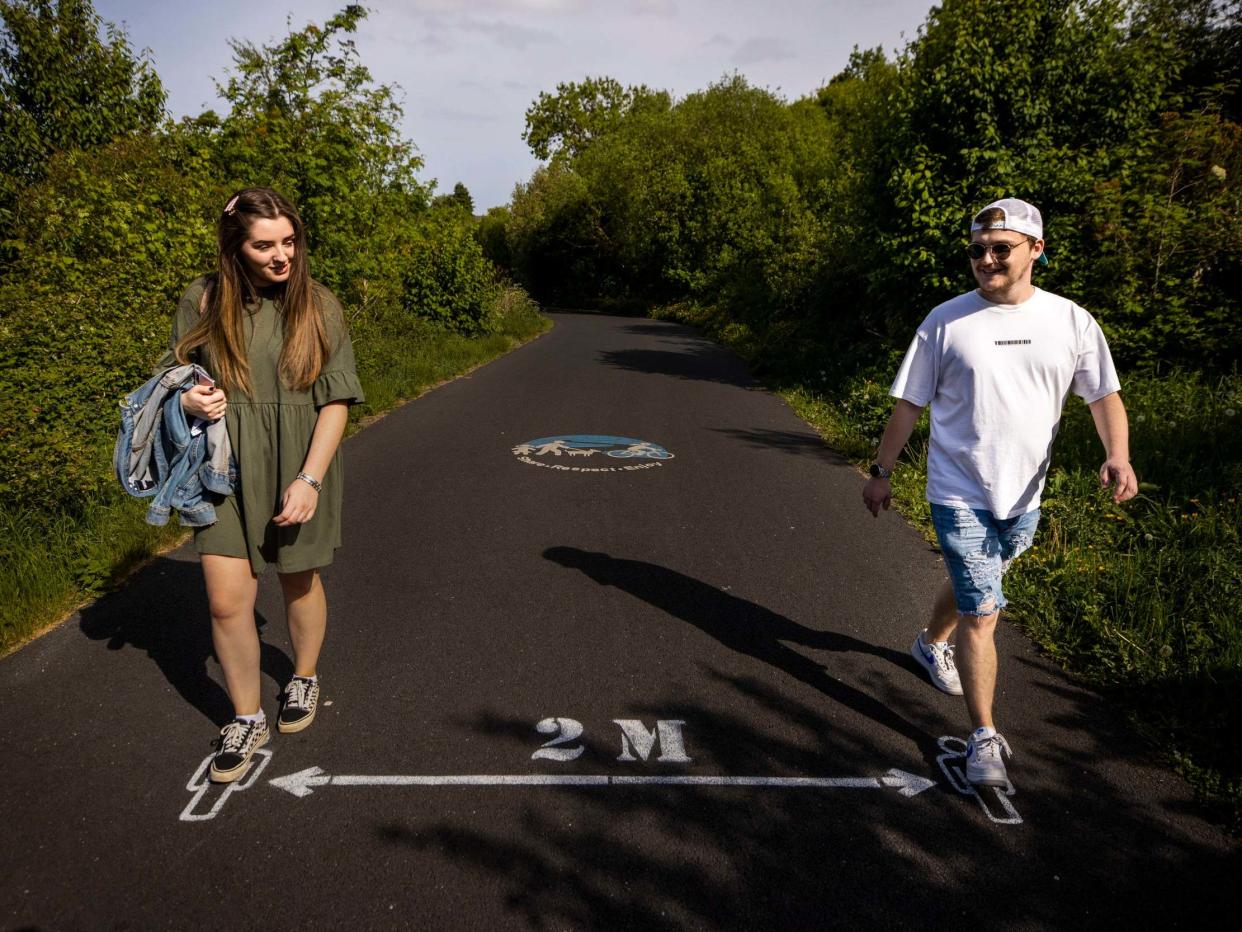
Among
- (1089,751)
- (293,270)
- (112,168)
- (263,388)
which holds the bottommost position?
(1089,751)

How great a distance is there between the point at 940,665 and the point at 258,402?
326 centimetres

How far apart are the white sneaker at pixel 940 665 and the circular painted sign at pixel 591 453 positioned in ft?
13.5

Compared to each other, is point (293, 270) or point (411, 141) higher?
point (411, 141)

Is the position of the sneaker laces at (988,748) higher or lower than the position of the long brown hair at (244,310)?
lower

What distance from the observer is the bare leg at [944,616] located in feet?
11.7

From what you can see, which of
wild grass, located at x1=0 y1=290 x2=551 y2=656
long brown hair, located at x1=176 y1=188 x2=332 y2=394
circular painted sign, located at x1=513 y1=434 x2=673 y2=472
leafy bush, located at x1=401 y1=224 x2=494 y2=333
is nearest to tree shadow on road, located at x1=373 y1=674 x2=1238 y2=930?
long brown hair, located at x1=176 y1=188 x2=332 y2=394

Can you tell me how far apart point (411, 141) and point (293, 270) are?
10592 millimetres

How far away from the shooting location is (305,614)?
316cm

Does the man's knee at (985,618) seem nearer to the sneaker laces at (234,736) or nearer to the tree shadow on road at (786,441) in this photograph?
the sneaker laces at (234,736)

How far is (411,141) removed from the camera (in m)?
12.1

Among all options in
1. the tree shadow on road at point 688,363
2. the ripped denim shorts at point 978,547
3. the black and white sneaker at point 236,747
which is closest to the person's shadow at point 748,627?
the ripped denim shorts at point 978,547

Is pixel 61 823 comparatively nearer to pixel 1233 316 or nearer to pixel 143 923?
pixel 143 923

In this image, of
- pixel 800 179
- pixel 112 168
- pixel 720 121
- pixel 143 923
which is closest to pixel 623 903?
pixel 143 923

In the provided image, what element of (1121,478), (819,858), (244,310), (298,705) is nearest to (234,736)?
(298,705)
